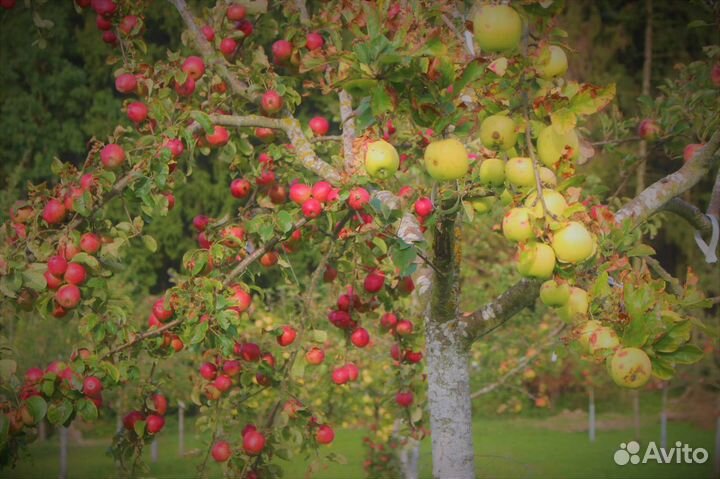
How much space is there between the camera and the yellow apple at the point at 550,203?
96 cm

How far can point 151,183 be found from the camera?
5.31ft

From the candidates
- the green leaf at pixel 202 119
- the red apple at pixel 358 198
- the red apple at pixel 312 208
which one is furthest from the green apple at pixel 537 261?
the green leaf at pixel 202 119

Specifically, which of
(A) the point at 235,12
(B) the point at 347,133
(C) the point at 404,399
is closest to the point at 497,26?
(B) the point at 347,133

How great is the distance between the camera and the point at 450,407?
5.67 ft

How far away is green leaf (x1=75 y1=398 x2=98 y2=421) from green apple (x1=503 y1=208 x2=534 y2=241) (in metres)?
1.00

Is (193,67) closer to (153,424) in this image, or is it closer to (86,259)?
(86,259)

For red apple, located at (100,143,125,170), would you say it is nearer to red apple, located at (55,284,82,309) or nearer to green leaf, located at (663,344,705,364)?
red apple, located at (55,284,82,309)

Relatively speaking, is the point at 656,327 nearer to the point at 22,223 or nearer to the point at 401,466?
the point at 22,223

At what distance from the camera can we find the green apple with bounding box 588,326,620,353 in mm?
959

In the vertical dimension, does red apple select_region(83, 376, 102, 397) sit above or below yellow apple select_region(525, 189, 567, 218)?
below

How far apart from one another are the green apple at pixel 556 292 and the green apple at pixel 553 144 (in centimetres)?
22

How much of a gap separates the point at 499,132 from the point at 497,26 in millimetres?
146

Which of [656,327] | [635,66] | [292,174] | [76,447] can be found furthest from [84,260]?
[635,66]

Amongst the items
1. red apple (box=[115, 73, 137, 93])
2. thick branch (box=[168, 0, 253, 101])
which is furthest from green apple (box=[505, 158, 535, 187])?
red apple (box=[115, 73, 137, 93])
